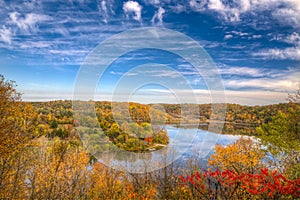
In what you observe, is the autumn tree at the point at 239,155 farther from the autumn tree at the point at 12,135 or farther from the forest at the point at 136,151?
the autumn tree at the point at 12,135

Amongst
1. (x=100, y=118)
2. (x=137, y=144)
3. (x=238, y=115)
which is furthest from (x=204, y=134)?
(x=238, y=115)

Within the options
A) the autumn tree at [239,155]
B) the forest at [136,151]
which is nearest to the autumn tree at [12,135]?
the forest at [136,151]

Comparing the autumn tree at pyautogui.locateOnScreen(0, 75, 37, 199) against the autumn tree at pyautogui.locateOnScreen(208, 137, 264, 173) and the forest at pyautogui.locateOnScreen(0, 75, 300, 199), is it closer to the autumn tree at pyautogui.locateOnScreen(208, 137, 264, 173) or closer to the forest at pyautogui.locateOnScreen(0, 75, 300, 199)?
the forest at pyautogui.locateOnScreen(0, 75, 300, 199)

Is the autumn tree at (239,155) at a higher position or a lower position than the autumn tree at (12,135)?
lower

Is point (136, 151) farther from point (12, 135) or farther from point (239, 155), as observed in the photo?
point (12, 135)

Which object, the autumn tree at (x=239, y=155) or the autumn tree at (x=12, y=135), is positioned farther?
the autumn tree at (x=239, y=155)

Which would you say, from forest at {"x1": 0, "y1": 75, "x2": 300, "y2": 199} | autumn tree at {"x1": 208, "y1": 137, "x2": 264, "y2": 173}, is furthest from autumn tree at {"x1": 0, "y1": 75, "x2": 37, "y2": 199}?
autumn tree at {"x1": 208, "y1": 137, "x2": 264, "y2": 173}

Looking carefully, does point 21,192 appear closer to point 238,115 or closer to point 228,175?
point 228,175

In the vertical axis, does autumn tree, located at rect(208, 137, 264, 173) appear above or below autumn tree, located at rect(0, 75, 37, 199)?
below
